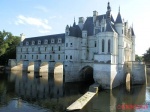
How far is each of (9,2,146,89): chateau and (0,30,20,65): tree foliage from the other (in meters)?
14.0

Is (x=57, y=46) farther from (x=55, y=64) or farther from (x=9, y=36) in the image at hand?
(x=9, y=36)

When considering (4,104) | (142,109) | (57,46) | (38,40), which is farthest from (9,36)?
(142,109)

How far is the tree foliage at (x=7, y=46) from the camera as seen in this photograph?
2665 inches

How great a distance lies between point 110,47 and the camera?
34.9m

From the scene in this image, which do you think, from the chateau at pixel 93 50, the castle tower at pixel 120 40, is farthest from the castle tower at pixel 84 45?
the castle tower at pixel 120 40

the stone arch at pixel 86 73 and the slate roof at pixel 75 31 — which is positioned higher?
the slate roof at pixel 75 31

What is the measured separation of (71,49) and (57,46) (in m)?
15.2

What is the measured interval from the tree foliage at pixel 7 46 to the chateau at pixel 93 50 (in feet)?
46.1

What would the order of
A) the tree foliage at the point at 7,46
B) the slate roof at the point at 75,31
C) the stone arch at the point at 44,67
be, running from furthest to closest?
the tree foliage at the point at 7,46 → the stone arch at the point at 44,67 → the slate roof at the point at 75,31

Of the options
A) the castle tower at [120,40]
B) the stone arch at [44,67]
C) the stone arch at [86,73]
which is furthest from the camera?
the stone arch at [44,67]

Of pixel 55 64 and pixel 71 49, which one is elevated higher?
pixel 71 49

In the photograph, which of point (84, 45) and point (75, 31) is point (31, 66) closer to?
point (75, 31)

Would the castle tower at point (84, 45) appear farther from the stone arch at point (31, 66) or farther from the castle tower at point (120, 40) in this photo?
the stone arch at point (31, 66)

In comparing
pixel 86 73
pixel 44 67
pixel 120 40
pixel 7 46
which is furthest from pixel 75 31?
pixel 7 46
